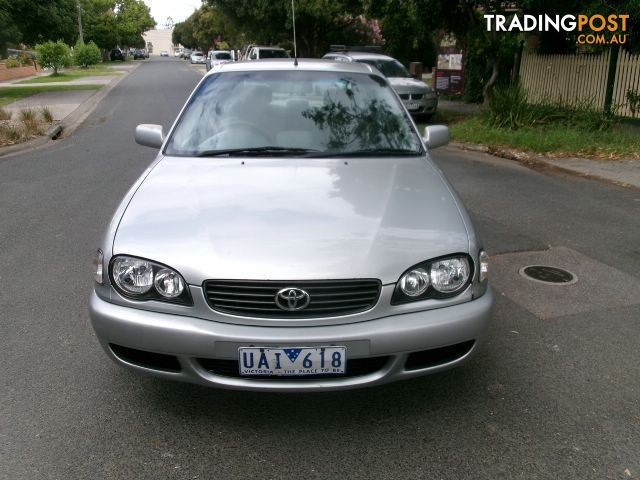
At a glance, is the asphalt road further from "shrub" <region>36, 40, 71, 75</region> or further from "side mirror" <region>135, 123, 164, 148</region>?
"shrub" <region>36, 40, 71, 75</region>

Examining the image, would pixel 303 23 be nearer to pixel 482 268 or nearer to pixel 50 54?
pixel 50 54

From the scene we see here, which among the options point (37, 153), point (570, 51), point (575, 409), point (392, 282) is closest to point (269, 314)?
point (392, 282)

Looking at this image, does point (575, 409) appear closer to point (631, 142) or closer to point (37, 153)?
point (631, 142)

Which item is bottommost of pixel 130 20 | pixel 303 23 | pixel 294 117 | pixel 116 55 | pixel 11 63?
pixel 294 117

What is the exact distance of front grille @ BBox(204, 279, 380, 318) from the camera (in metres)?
2.53

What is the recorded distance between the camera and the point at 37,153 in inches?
423

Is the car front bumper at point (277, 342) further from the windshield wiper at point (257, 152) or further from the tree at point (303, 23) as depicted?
the tree at point (303, 23)

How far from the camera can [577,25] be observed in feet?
39.5

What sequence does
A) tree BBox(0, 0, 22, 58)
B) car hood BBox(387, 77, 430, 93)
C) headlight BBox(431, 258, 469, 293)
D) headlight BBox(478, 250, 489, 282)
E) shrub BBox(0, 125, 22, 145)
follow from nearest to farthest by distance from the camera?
headlight BBox(431, 258, 469, 293) → headlight BBox(478, 250, 489, 282) → shrub BBox(0, 125, 22, 145) → car hood BBox(387, 77, 430, 93) → tree BBox(0, 0, 22, 58)

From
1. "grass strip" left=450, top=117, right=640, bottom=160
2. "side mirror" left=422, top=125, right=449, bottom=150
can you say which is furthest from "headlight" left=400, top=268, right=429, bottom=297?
"grass strip" left=450, top=117, right=640, bottom=160

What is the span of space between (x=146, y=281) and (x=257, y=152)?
53.2 inches

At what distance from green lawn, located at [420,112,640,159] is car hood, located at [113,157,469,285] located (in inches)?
304

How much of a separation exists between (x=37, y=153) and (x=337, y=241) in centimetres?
980

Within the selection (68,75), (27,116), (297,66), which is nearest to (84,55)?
(68,75)
